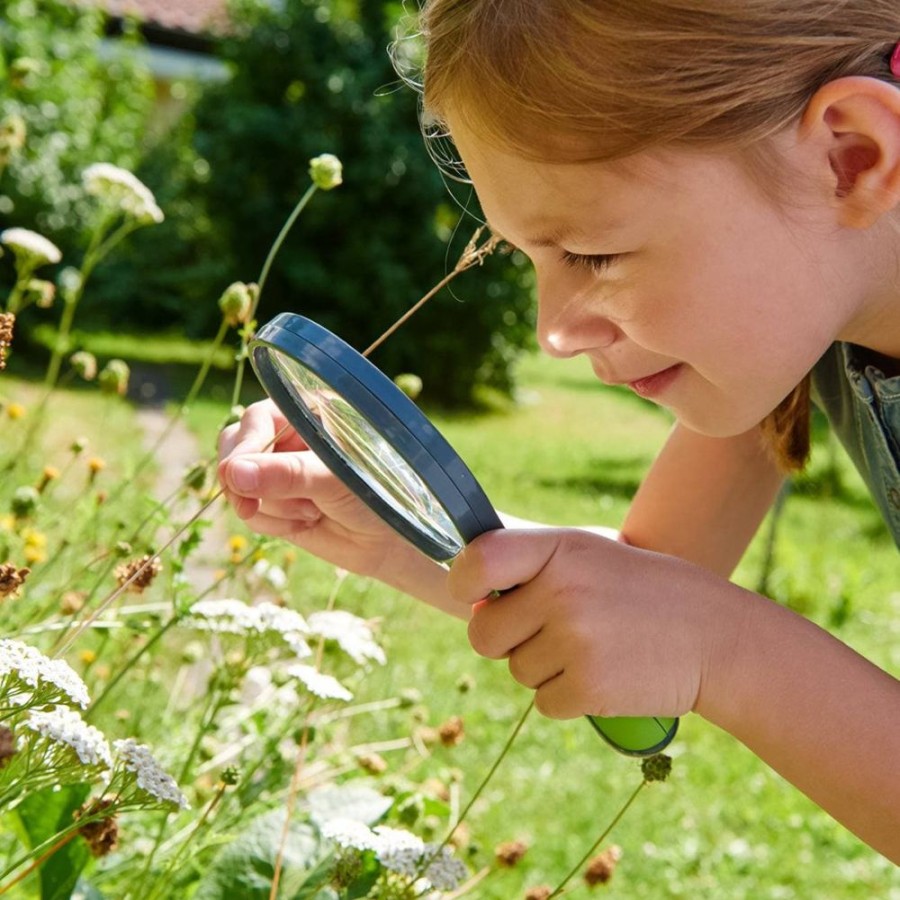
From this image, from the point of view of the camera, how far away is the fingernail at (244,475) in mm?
1368

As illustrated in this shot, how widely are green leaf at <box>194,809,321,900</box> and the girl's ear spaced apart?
0.97m

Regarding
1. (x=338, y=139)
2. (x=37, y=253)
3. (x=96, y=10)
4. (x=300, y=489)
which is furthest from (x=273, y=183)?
(x=300, y=489)

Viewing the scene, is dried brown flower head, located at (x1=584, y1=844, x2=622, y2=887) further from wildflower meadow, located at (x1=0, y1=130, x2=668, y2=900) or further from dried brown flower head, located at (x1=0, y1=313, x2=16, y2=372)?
dried brown flower head, located at (x1=0, y1=313, x2=16, y2=372)

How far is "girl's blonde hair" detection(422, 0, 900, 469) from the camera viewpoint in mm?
1218

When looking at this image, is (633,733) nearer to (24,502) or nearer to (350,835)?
(350,835)

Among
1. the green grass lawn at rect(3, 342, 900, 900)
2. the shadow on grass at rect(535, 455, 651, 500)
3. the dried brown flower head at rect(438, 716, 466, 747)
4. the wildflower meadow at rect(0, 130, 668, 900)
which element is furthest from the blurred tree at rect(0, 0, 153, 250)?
the dried brown flower head at rect(438, 716, 466, 747)

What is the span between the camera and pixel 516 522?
1.64 meters

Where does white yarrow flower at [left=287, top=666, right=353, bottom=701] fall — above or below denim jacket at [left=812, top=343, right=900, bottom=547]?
below

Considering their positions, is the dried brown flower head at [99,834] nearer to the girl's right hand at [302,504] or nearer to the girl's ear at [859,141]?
the girl's right hand at [302,504]

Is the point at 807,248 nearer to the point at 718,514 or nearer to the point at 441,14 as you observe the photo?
the point at 441,14

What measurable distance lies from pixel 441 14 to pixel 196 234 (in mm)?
10710

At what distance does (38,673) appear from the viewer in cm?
98

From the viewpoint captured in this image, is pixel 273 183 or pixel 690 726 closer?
pixel 690 726

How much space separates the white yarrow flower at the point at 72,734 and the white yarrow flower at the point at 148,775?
5 centimetres
